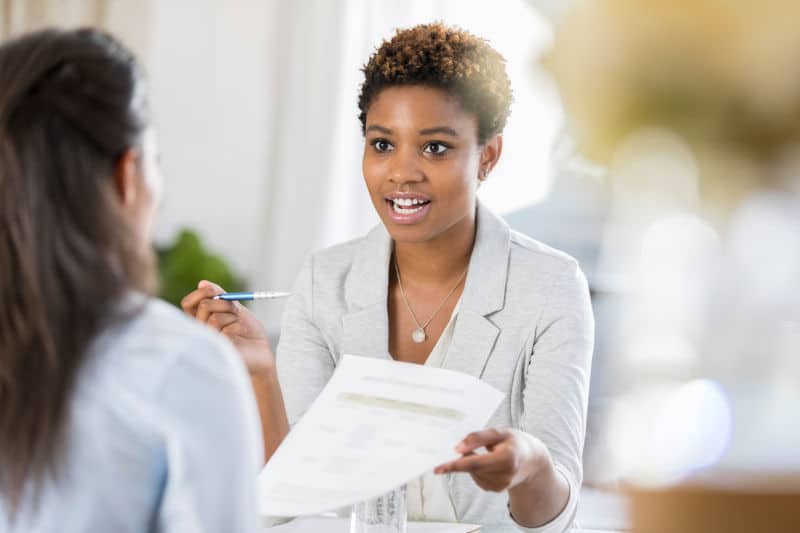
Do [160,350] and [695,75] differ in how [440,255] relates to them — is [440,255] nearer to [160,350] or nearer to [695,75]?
[160,350]

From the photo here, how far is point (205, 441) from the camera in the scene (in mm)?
770

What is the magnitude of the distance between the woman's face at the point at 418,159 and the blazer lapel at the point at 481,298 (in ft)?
0.28

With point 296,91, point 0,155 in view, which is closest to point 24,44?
point 0,155

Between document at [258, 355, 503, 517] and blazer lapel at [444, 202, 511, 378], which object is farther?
blazer lapel at [444, 202, 511, 378]

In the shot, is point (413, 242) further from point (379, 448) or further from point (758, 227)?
point (758, 227)

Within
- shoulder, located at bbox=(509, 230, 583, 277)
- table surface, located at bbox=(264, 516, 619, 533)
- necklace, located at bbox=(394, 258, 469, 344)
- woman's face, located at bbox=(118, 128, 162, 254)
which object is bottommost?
table surface, located at bbox=(264, 516, 619, 533)

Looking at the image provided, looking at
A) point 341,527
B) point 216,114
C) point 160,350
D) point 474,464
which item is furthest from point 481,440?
point 216,114

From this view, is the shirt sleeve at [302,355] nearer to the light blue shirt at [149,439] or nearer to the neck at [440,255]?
the neck at [440,255]

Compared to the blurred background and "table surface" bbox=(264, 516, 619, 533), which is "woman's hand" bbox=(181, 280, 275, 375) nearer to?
"table surface" bbox=(264, 516, 619, 533)

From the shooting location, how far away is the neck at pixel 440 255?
1914 millimetres

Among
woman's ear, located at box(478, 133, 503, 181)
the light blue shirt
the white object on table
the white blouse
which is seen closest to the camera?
the light blue shirt

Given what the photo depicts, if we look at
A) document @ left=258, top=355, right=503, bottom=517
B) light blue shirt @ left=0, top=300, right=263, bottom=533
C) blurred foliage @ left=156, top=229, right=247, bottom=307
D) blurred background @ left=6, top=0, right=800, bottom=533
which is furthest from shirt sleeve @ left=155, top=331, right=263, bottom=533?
blurred foliage @ left=156, top=229, right=247, bottom=307

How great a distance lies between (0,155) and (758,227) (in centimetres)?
61

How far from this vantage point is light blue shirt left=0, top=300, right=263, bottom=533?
0.75 metres
